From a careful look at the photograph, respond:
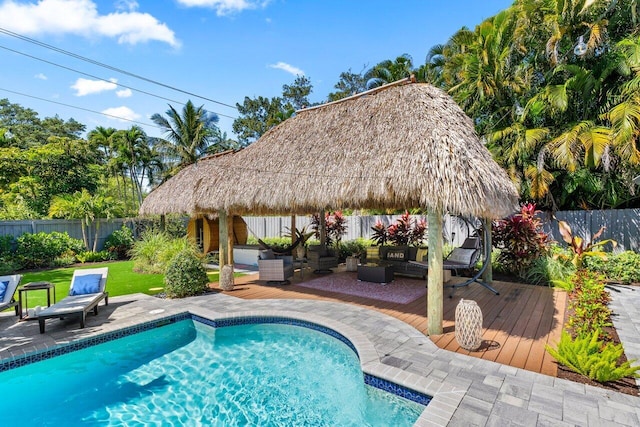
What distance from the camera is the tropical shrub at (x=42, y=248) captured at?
1142 centimetres

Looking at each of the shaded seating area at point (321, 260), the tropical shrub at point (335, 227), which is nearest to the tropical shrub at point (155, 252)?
the shaded seating area at point (321, 260)

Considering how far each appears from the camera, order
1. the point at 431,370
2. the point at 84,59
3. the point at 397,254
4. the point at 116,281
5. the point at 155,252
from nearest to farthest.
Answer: the point at 431,370
the point at 84,59
the point at 397,254
the point at 116,281
the point at 155,252

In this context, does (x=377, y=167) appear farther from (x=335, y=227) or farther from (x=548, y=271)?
(x=335, y=227)

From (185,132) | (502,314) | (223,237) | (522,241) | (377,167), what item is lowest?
(502,314)

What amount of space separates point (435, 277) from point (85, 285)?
692cm

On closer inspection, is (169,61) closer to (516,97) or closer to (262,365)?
(262,365)

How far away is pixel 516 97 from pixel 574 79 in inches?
87.5

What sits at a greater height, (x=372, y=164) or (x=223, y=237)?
(x=372, y=164)

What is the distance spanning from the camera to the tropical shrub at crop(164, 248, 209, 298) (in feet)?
24.2

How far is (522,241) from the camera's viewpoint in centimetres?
844

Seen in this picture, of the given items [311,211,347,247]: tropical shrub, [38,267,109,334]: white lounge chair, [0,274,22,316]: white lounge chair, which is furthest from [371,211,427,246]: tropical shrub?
[0,274,22,316]: white lounge chair

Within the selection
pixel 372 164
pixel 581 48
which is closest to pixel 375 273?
pixel 372 164

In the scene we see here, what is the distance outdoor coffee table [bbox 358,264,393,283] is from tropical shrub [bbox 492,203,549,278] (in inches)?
134

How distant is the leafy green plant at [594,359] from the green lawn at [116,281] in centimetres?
832
